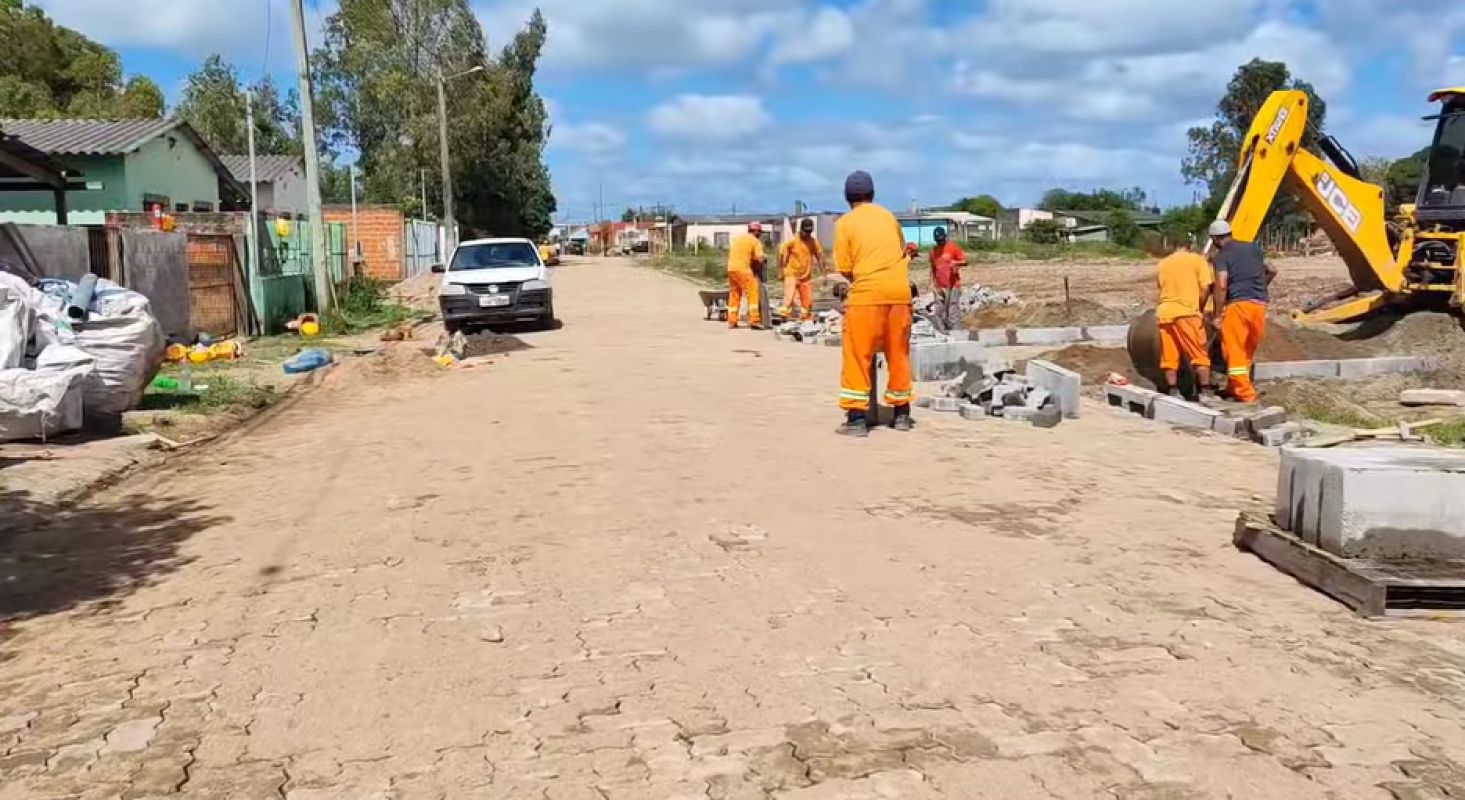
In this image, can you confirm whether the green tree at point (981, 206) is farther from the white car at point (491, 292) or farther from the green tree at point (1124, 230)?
the white car at point (491, 292)

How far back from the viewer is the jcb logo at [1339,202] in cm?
1460

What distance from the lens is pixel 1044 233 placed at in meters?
77.8

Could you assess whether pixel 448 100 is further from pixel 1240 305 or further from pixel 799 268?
pixel 1240 305

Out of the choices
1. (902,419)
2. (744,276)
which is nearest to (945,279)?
(744,276)

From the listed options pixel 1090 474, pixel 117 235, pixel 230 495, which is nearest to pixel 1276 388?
pixel 1090 474

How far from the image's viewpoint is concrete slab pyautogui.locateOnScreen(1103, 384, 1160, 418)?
10.7 metres

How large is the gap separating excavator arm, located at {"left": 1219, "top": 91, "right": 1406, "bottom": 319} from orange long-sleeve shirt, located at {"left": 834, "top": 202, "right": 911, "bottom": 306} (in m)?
5.79

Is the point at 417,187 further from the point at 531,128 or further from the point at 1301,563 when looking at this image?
the point at 1301,563

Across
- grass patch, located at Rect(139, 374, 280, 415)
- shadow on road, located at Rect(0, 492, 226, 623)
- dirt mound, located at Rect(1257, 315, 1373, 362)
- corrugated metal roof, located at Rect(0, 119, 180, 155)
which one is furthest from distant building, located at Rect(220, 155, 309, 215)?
shadow on road, located at Rect(0, 492, 226, 623)

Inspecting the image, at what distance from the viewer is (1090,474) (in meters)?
8.05

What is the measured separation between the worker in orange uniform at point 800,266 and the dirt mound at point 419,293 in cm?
894

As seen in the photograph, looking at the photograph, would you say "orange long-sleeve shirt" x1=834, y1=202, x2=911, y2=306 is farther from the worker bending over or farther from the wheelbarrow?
the wheelbarrow

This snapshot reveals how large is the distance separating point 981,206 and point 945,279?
106035 millimetres

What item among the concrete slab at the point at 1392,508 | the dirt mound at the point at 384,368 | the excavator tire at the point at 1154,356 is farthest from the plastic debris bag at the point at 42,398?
the excavator tire at the point at 1154,356
